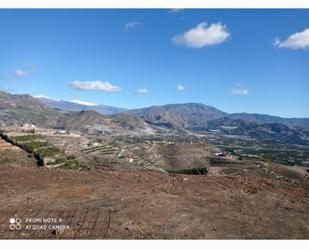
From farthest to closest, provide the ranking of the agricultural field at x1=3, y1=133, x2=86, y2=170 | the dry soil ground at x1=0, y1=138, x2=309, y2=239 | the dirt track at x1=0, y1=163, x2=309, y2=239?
the agricultural field at x1=3, y1=133, x2=86, y2=170
the dirt track at x1=0, y1=163, x2=309, y2=239
the dry soil ground at x1=0, y1=138, x2=309, y2=239

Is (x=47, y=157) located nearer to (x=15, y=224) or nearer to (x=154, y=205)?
(x=154, y=205)

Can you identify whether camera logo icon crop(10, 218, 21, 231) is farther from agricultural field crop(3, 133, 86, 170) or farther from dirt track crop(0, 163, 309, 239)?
agricultural field crop(3, 133, 86, 170)

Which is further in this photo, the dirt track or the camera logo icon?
the dirt track

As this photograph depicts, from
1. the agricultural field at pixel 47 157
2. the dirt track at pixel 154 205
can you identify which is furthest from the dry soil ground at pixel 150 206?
Answer: the agricultural field at pixel 47 157

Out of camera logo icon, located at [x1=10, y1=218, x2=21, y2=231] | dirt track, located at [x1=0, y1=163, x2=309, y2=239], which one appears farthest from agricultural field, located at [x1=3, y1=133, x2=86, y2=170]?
camera logo icon, located at [x1=10, y1=218, x2=21, y2=231]

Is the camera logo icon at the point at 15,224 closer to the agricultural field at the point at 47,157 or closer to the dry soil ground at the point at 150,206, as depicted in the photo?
the dry soil ground at the point at 150,206

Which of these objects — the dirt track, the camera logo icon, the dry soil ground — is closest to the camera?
the camera logo icon

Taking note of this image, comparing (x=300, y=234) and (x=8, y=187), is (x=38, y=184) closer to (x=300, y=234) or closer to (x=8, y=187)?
(x=8, y=187)
